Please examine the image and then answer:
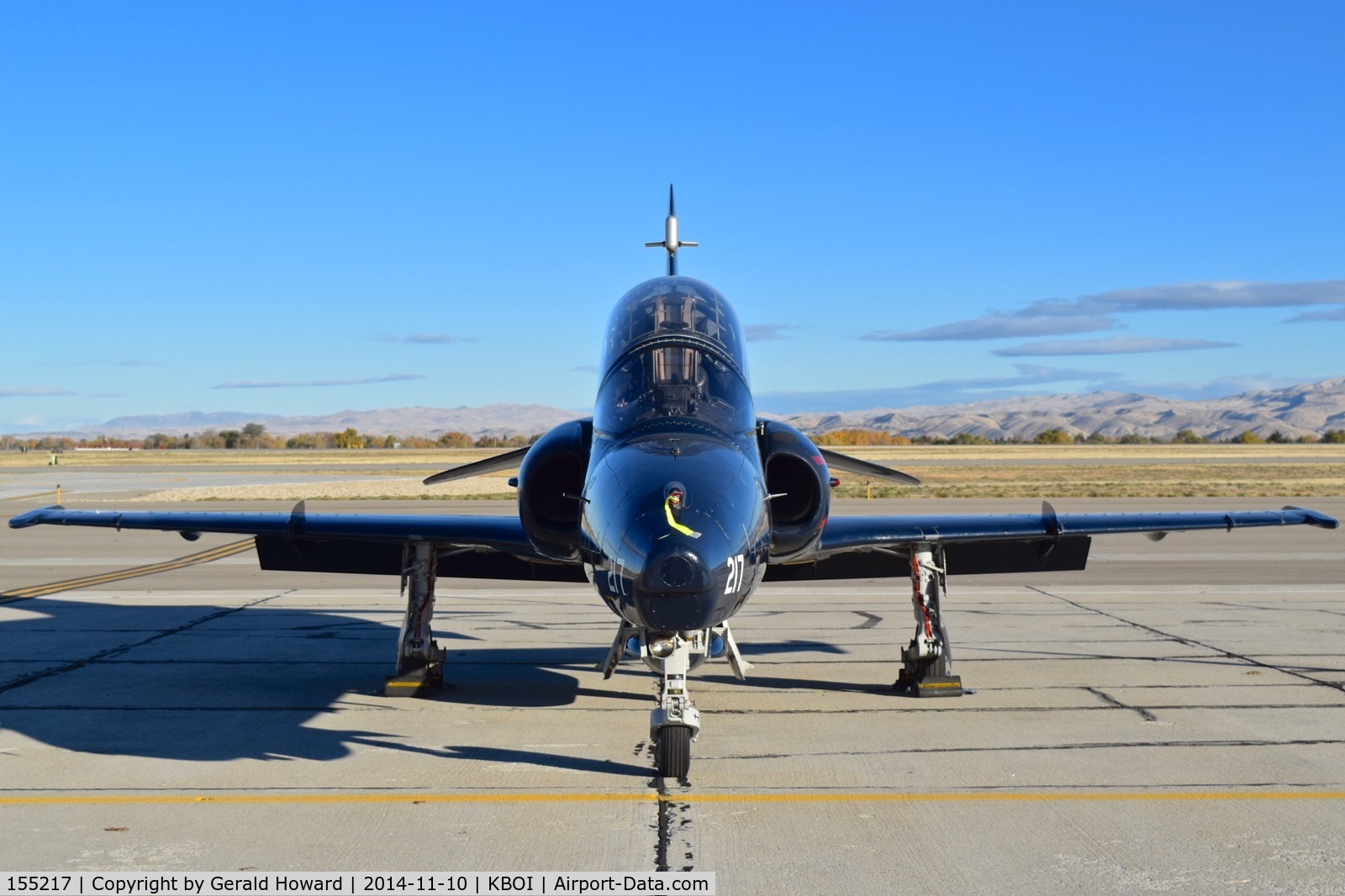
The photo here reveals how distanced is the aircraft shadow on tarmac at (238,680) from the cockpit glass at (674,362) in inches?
109

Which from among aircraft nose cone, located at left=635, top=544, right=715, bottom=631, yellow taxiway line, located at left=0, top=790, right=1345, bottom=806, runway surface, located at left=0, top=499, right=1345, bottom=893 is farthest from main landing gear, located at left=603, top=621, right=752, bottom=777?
aircraft nose cone, located at left=635, top=544, right=715, bottom=631

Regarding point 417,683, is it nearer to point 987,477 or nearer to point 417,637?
point 417,637

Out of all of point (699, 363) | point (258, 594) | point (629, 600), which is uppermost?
point (699, 363)

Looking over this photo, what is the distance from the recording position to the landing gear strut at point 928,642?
10.6m

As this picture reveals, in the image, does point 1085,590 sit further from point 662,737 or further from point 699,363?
point 662,737

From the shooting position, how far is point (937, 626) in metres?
10.7

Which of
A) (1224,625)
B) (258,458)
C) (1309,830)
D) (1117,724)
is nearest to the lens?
(1309,830)

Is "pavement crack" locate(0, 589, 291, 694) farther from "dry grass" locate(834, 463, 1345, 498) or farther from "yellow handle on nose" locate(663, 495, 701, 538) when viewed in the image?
"dry grass" locate(834, 463, 1345, 498)

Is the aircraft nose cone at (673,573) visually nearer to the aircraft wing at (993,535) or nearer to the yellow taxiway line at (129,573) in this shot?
the aircraft wing at (993,535)

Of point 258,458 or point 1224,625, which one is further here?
point 258,458

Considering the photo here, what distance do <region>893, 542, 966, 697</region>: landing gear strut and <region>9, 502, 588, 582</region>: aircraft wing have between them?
327cm

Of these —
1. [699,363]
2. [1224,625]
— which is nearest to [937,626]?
[699,363]

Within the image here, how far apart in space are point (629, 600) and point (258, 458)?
9175 cm

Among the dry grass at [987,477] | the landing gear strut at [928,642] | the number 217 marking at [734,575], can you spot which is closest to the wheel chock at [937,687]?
the landing gear strut at [928,642]
